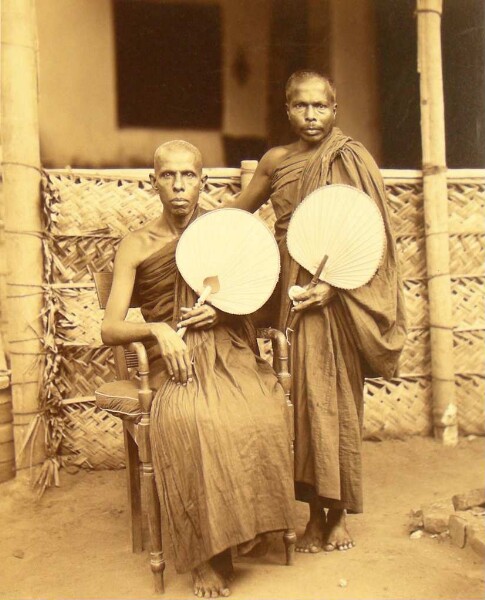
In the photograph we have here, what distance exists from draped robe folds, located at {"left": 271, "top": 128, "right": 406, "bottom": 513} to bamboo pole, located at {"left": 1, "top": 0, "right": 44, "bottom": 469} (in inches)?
62.5

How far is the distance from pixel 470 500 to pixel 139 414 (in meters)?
1.61

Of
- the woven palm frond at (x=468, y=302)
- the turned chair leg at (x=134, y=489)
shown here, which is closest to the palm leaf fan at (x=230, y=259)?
the turned chair leg at (x=134, y=489)

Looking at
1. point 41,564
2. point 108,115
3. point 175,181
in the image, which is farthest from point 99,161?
point 41,564

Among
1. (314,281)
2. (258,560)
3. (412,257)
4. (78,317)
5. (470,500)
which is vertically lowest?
(258,560)

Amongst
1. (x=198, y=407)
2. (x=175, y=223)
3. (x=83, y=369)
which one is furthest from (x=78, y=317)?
(x=198, y=407)

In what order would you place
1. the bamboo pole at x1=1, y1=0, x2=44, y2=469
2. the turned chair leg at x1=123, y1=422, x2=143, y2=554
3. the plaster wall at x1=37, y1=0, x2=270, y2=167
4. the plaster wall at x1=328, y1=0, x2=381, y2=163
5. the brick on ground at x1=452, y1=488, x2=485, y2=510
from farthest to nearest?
1. the plaster wall at x1=328, y1=0, x2=381, y2=163
2. the plaster wall at x1=37, y1=0, x2=270, y2=167
3. the bamboo pole at x1=1, y1=0, x2=44, y2=469
4. the brick on ground at x1=452, y1=488, x2=485, y2=510
5. the turned chair leg at x1=123, y1=422, x2=143, y2=554

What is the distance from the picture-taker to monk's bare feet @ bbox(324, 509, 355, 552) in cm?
311

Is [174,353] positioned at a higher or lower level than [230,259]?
lower

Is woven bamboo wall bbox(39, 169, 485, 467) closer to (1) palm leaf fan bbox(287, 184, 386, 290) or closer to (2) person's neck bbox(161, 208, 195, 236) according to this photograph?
(2) person's neck bbox(161, 208, 195, 236)

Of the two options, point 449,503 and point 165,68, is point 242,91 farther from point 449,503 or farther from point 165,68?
point 449,503

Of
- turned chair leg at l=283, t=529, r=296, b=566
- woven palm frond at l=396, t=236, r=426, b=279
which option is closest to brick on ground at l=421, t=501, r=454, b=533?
turned chair leg at l=283, t=529, r=296, b=566

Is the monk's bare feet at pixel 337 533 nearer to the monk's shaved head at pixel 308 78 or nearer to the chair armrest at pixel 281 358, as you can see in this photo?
the chair armrest at pixel 281 358

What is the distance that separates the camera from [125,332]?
2816 millimetres

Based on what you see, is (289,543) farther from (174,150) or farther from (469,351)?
(469,351)
